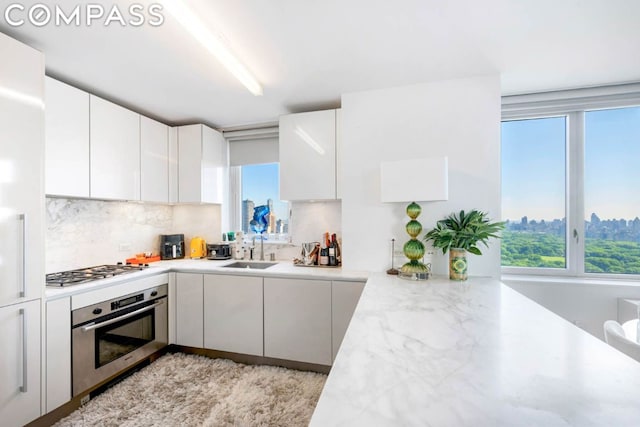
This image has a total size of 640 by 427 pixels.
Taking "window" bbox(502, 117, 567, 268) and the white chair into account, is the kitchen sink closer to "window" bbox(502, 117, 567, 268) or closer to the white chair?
"window" bbox(502, 117, 567, 268)

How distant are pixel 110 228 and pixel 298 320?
2034 millimetres

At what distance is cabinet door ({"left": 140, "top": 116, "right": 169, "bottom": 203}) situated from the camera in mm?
2697

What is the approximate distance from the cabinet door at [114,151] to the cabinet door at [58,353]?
902mm

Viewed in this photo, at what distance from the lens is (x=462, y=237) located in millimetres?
1986

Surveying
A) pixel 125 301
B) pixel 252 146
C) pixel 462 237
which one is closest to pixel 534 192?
pixel 462 237

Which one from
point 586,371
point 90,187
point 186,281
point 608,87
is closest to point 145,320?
point 186,281

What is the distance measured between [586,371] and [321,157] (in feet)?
7.15

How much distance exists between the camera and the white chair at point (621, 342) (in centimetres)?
122

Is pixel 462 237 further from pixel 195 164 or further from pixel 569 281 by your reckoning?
pixel 195 164

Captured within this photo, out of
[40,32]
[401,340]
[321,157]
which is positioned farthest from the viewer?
[321,157]

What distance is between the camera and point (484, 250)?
2164mm

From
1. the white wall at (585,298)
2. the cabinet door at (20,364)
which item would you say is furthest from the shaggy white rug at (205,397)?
the white wall at (585,298)

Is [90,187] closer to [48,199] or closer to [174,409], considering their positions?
[48,199]

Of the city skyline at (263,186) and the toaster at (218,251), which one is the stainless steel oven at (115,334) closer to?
the toaster at (218,251)
